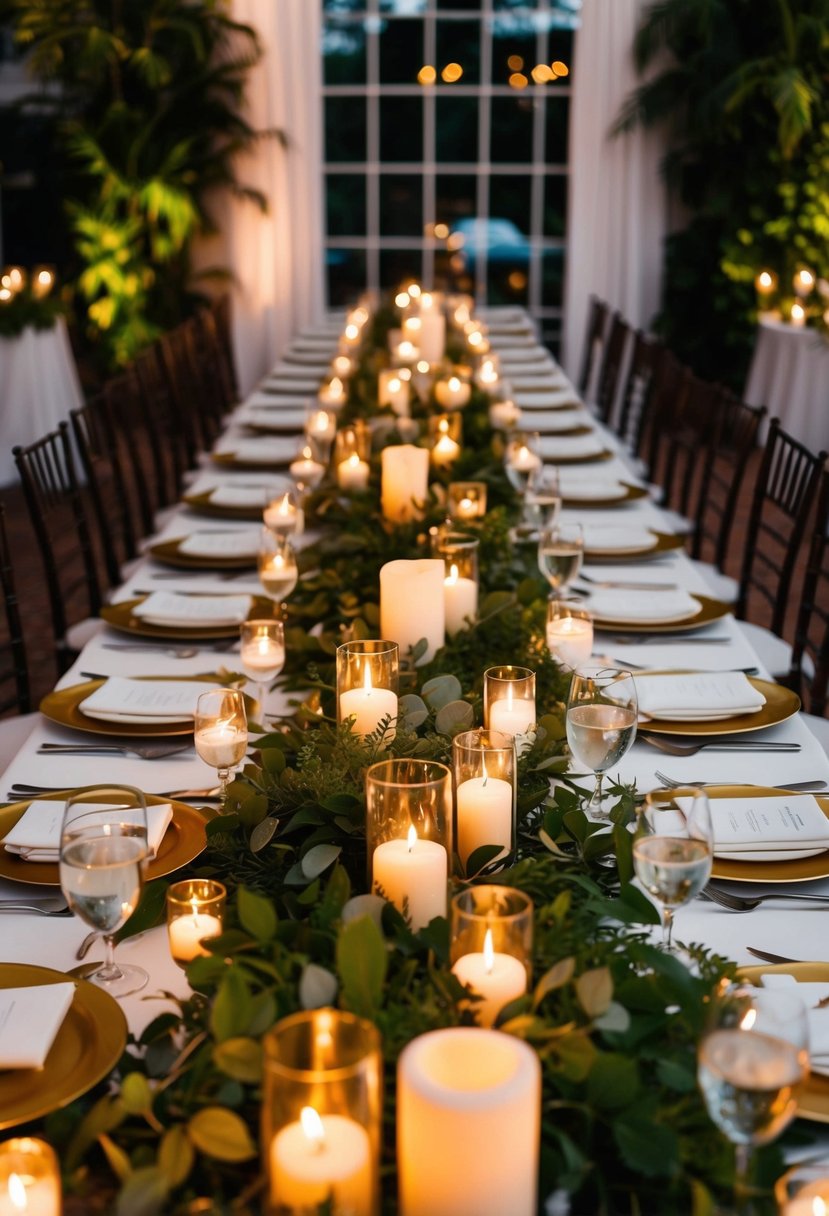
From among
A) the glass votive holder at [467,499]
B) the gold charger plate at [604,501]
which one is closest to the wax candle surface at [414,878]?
the glass votive holder at [467,499]

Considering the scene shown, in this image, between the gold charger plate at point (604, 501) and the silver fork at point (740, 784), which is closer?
the silver fork at point (740, 784)

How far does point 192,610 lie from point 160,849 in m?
0.95

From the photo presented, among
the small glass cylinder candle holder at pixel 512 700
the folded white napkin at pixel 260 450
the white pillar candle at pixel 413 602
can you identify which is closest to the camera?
the small glass cylinder candle holder at pixel 512 700

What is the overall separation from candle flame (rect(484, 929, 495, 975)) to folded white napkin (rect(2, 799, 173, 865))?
53cm

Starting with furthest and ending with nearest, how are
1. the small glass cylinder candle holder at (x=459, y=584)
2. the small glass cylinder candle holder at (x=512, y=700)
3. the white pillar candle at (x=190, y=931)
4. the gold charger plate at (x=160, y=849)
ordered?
the small glass cylinder candle holder at (x=459, y=584) < the small glass cylinder candle holder at (x=512, y=700) < the gold charger plate at (x=160, y=849) < the white pillar candle at (x=190, y=931)

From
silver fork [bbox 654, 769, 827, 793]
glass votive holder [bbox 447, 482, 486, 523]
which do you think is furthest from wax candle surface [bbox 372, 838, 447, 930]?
glass votive holder [bbox 447, 482, 486, 523]

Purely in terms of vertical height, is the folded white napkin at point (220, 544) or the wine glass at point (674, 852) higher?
the wine glass at point (674, 852)

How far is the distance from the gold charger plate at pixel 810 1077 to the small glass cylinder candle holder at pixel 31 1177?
0.53m

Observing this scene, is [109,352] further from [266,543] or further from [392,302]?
[266,543]

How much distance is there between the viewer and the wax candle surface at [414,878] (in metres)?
1.21

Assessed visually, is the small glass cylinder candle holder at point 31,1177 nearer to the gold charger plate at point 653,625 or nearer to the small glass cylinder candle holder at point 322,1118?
the small glass cylinder candle holder at point 322,1118

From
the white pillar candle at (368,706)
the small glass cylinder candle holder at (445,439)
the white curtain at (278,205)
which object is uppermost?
the white curtain at (278,205)

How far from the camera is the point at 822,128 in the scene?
738 centimetres

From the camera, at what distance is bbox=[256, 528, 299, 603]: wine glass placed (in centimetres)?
227
